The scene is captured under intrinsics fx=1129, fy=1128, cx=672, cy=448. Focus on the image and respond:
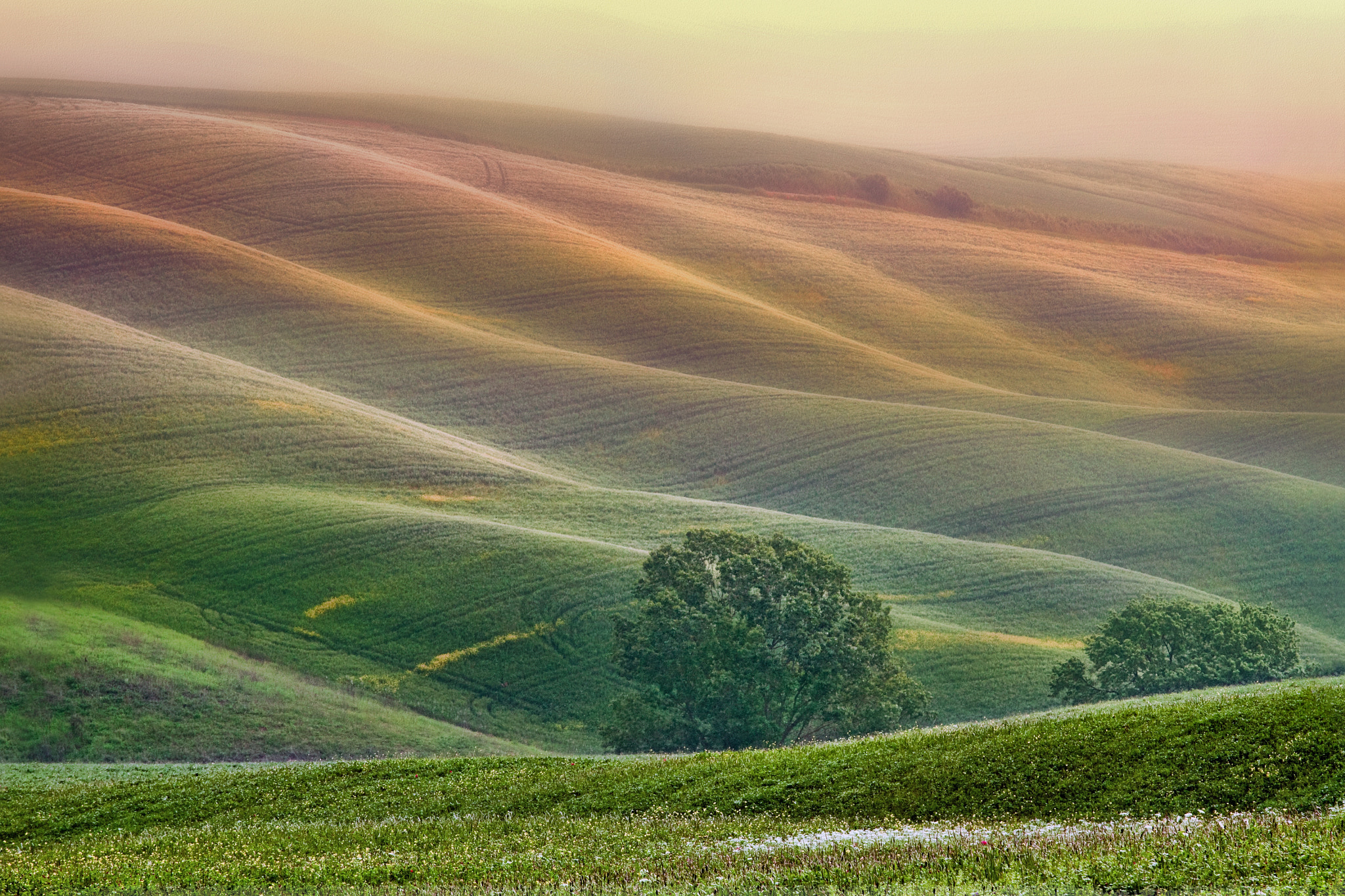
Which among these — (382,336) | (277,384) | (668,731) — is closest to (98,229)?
(382,336)

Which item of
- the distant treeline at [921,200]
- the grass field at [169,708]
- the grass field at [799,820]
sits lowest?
the grass field at [169,708]

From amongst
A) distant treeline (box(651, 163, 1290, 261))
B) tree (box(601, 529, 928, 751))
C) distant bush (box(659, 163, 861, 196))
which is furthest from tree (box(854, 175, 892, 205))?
tree (box(601, 529, 928, 751))

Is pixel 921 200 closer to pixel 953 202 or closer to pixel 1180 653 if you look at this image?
pixel 953 202

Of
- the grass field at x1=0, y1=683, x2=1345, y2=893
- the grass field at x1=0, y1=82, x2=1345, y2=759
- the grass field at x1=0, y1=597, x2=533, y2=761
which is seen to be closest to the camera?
the grass field at x1=0, y1=683, x2=1345, y2=893

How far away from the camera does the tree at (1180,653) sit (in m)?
52.9

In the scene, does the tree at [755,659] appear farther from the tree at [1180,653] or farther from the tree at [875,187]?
the tree at [875,187]

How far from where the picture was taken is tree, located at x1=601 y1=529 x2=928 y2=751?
49219 mm

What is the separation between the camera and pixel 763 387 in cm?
10988

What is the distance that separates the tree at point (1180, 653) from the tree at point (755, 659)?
8408 millimetres

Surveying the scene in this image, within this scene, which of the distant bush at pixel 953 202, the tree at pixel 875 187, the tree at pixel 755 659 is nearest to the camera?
the tree at pixel 755 659

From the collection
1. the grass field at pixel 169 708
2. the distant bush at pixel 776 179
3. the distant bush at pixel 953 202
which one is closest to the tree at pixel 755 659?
the grass field at pixel 169 708

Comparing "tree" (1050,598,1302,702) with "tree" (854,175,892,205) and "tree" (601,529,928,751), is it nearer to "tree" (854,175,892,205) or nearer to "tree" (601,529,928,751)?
"tree" (601,529,928,751)

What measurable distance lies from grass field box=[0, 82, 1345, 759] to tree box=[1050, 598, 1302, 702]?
9.84 ft

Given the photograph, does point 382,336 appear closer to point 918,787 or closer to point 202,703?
point 202,703
